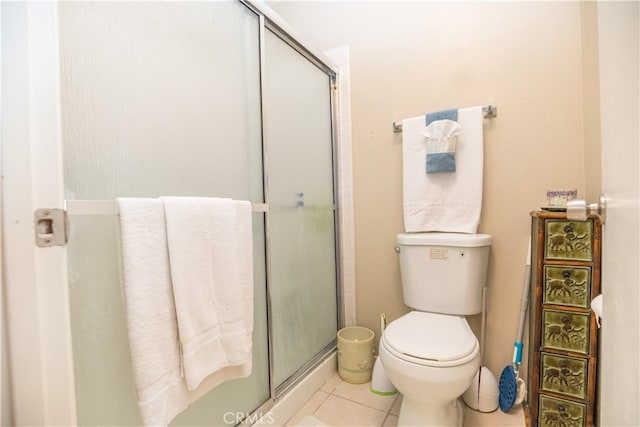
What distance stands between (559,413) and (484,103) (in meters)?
1.33

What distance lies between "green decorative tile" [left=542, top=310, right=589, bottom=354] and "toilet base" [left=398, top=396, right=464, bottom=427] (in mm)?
457

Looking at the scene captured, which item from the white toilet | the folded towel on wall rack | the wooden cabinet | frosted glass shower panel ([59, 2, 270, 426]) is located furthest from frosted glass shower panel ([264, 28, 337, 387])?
the wooden cabinet

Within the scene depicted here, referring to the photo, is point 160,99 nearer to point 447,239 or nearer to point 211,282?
point 211,282

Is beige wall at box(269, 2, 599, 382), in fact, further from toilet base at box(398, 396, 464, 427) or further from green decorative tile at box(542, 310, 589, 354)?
toilet base at box(398, 396, 464, 427)

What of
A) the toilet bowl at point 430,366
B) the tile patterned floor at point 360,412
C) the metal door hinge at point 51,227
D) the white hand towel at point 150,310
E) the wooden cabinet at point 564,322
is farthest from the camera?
the tile patterned floor at point 360,412

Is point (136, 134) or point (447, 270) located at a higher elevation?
point (136, 134)

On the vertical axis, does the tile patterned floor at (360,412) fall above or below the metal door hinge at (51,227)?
below

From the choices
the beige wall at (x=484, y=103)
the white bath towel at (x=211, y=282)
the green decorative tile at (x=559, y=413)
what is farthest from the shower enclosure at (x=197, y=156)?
the green decorative tile at (x=559, y=413)

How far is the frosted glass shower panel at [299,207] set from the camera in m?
1.30

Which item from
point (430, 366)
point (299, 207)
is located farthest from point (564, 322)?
point (299, 207)

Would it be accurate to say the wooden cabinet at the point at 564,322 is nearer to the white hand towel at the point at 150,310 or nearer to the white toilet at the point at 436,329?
the white toilet at the point at 436,329

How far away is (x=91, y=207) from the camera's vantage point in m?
0.68

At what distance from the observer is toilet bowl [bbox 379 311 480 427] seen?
97cm

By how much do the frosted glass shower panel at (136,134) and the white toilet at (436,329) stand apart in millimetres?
576
